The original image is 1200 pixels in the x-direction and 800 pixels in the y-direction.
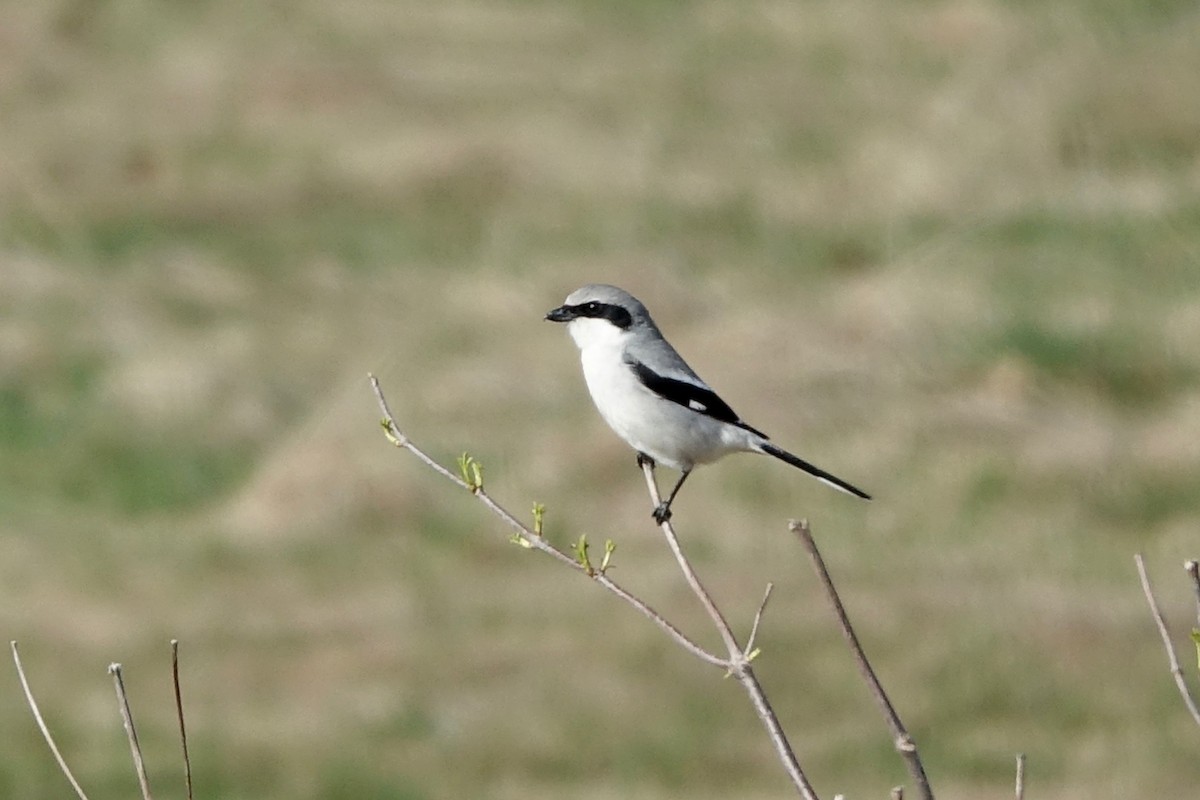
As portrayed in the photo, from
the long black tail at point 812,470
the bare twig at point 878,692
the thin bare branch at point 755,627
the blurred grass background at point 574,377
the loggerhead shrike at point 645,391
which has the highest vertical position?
the blurred grass background at point 574,377

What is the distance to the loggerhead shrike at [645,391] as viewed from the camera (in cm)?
621

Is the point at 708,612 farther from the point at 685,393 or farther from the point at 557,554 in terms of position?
the point at 685,393

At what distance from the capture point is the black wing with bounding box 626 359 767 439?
20.8 feet

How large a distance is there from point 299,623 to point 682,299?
8.07 m

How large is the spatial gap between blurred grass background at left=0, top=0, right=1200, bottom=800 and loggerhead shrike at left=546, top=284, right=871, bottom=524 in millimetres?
7200

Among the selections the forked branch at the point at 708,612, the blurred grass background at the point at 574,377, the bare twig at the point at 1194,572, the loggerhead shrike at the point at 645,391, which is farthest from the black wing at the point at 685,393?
the blurred grass background at the point at 574,377

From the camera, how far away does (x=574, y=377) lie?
2044cm

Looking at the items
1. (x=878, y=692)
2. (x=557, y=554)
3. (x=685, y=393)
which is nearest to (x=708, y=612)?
(x=557, y=554)

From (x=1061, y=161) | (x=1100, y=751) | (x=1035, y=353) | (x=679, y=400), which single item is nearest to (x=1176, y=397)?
(x=1035, y=353)

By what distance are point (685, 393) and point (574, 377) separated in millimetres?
14027

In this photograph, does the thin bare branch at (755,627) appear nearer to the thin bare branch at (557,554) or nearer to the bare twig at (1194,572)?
the thin bare branch at (557,554)

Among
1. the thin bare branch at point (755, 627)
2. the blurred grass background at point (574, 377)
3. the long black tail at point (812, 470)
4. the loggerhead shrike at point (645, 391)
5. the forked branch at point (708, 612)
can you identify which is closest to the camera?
the forked branch at point (708, 612)

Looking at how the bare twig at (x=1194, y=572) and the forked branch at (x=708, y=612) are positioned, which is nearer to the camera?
the bare twig at (x=1194, y=572)

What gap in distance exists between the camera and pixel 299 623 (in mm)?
16906
